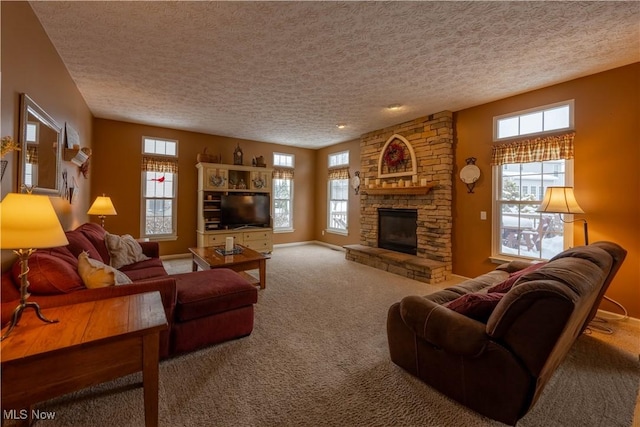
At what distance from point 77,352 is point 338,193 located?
6139 mm

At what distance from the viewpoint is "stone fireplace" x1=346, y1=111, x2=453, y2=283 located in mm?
4398

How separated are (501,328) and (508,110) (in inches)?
138

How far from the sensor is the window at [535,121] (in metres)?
3.31

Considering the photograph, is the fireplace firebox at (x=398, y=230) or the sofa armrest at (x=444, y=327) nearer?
the sofa armrest at (x=444, y=327)

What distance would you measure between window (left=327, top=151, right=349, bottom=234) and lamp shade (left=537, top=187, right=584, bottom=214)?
13.6 feet

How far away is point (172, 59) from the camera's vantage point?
2.84 meters

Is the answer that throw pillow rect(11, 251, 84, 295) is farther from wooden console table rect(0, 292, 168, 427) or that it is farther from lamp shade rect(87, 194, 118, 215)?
lamp shade rect(87, 194, 118, 215)

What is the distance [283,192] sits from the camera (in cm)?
718

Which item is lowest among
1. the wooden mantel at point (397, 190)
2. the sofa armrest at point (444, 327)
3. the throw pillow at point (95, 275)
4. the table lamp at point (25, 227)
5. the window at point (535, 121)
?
the sofa armrest at point (444, 327)

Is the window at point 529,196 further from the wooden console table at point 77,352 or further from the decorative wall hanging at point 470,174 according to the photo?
the wooden console table at point 77,352

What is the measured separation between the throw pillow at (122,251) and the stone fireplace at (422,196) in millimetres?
3695

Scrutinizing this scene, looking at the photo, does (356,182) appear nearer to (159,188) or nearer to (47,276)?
(159,188)

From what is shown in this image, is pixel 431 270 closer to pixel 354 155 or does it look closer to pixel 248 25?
pixel 354 155

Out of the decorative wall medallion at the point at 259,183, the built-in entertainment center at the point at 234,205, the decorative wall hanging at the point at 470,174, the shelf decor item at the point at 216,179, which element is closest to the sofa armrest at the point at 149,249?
the built-in entertainment center at the point at 234,205
